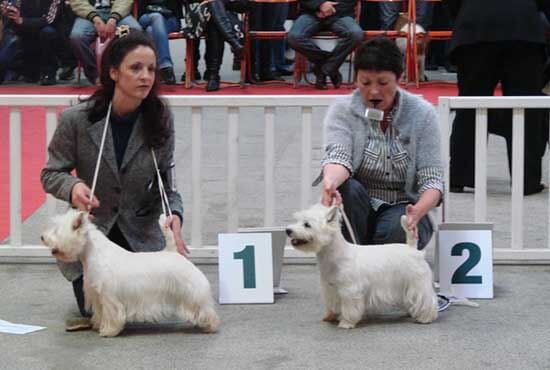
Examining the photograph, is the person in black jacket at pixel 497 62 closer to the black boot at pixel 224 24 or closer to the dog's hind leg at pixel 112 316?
the dog's hind leg at pixel 112 316

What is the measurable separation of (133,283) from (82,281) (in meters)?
0.36

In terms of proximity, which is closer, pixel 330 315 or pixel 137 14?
pixel 330 315

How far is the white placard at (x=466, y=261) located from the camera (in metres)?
4.39

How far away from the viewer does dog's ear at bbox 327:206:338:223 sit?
3807 mm

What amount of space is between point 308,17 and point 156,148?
6.12m

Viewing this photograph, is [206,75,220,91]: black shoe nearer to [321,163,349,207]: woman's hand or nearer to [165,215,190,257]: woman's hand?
[321,163,349,207]: woman's hand

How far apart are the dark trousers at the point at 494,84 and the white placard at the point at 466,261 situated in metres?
Result: 2.00

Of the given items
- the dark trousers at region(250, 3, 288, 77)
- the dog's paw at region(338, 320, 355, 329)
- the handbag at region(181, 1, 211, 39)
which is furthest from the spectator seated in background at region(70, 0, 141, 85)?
the dog's paw at region(338, 320, 355, 329)

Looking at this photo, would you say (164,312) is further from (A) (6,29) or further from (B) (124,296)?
(A) (6,29)

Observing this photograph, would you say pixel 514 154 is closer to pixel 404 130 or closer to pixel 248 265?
pixel 404 130

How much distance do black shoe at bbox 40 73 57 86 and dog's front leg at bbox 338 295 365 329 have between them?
772 centimetres

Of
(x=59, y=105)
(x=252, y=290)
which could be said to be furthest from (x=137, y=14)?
(x=252, y=290)

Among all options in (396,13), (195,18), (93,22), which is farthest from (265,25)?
(93,22)

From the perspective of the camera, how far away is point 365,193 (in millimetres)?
4281
